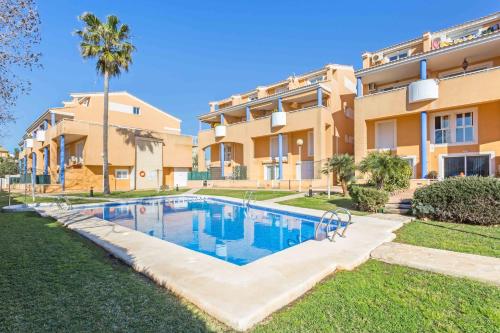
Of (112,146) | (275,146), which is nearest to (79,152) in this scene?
(112,146)

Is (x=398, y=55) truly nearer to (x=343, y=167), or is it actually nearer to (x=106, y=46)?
(x=343, y=167)

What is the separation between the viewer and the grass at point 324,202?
46.6ft

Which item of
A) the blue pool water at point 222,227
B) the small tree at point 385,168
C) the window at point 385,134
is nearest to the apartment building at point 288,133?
the window at point 385,134

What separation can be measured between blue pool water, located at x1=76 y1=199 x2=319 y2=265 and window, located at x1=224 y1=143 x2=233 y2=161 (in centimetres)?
1564

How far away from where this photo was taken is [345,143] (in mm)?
27031

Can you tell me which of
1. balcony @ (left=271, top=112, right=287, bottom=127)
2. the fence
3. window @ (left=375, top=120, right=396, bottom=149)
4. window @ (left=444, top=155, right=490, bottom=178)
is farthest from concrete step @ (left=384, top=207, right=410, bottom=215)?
the fence


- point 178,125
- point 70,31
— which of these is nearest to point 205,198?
point 70,31

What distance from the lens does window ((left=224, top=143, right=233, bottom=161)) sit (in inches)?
1298

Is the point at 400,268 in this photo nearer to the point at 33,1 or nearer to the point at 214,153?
the point at 33,1

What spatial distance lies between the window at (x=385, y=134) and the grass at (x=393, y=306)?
58.4 ft

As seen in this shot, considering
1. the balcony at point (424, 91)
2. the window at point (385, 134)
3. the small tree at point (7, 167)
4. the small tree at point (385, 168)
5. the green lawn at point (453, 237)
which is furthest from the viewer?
the small tree at point (7, 167)

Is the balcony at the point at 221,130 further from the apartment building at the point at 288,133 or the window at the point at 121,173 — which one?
the window at the point at 121,173

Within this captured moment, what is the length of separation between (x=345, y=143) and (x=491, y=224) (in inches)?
720

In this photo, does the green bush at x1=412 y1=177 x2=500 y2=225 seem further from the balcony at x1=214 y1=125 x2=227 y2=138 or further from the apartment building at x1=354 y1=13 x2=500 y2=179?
the balcony at x1=214 y1=125 x2=227 y2=138
